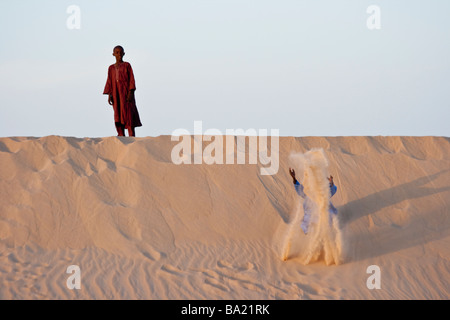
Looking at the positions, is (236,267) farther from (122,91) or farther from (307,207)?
(122,91)

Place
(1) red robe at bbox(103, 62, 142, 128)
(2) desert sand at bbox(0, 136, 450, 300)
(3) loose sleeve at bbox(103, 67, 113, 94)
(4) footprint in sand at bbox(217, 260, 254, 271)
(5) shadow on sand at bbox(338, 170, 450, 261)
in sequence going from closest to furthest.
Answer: (2) desert sand at bbox(0, 136, 450, 300) → (4) footprint in sand at bbox(217, 260, 254, 271) → (5) shadow on sand at bbox(338, 170, 450, 261) → (1) red robe at bbox(103, 62, 142, 128) → (3) loose sleeve at bbox(103, 67, 113, 94)

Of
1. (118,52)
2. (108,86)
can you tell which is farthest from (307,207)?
(118,52)

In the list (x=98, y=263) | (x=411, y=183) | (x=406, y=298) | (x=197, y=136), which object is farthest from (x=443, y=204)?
(x=98, y=263)

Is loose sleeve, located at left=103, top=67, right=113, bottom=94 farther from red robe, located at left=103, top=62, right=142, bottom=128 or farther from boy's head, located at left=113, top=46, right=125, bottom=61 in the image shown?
boy's head, located at left=113, top=46, right=125, bottom=61

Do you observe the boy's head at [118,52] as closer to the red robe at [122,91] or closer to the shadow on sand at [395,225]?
the red robe at [122,91]

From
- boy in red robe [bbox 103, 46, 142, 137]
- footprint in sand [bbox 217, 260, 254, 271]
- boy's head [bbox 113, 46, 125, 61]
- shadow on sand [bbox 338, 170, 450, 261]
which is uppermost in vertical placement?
boy's head [bbox 113, 46, 125, 61]

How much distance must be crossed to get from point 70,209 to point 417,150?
16.9ft

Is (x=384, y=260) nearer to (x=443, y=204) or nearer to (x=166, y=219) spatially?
(x=443, y=204)

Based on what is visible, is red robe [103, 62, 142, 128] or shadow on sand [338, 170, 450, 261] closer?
shadow on sand [338, 170, 450, 261]

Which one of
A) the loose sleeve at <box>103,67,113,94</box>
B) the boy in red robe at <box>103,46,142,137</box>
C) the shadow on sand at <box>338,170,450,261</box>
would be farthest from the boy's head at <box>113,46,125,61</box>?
the shadow on sand at <box>338,170,450,261</box>

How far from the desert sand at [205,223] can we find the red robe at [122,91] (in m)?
0.78

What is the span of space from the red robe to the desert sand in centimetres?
78

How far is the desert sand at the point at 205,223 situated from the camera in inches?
295

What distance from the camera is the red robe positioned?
33.5 ft
